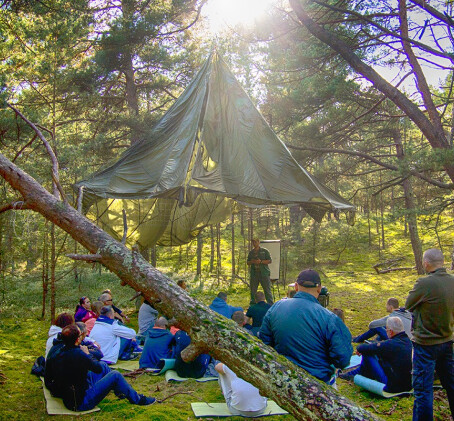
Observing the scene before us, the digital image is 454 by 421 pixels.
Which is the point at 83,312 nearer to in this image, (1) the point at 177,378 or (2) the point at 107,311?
(2) the point at 107,311

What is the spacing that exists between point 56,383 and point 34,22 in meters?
7.19

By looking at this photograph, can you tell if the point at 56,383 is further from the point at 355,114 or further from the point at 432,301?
the point at 355,114

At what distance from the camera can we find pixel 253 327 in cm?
Result: 569

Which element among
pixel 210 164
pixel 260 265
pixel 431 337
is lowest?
pixel 260 265

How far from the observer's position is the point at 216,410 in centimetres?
386

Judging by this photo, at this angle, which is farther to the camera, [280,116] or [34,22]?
[280,116]

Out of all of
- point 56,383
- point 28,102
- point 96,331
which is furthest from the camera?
point 28,102

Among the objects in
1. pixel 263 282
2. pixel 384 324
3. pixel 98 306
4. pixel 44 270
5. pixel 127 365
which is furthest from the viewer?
pixel 263 282

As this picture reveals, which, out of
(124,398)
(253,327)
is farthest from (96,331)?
(253,327)

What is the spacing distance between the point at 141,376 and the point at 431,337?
347 cm

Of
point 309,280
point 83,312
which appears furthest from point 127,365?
point 309,280

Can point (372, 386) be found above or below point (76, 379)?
below

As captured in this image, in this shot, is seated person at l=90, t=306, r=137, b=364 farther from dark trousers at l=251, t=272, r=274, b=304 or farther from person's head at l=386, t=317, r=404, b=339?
person's head at l=386, t=317, r=404, b=339

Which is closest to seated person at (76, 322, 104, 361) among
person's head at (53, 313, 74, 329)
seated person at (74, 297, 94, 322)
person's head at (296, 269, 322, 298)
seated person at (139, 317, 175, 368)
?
person's head at (53, 313, 74, 329)
